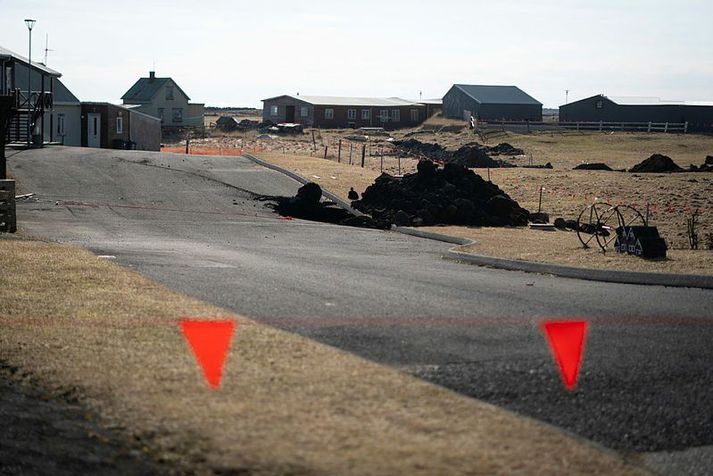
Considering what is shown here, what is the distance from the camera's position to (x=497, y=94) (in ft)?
333

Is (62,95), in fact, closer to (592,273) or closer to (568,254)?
(568,254)

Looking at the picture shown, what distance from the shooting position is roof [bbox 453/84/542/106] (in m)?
99.9

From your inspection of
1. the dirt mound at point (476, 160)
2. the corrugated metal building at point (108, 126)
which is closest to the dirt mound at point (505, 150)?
the dirt mound at point (476, 160)

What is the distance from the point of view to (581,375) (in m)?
9.45

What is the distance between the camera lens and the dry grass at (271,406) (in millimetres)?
6977

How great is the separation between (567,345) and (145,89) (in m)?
91.3

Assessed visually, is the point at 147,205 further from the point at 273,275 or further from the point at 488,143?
the point at 488,143

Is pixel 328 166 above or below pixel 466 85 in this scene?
below

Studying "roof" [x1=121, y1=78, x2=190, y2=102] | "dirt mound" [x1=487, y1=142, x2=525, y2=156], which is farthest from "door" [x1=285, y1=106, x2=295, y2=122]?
"dirt mound" [x1=487, y1=142, x2=525, y2=156]

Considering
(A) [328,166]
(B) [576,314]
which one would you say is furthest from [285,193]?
(B) [576,314]

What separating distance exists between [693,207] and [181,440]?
85.1ft

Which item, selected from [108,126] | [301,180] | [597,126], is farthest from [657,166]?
[597,126]

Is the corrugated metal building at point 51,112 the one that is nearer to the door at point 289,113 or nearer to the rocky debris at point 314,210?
the rocky debris at point 314,210

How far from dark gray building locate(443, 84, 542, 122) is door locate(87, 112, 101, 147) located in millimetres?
49008
